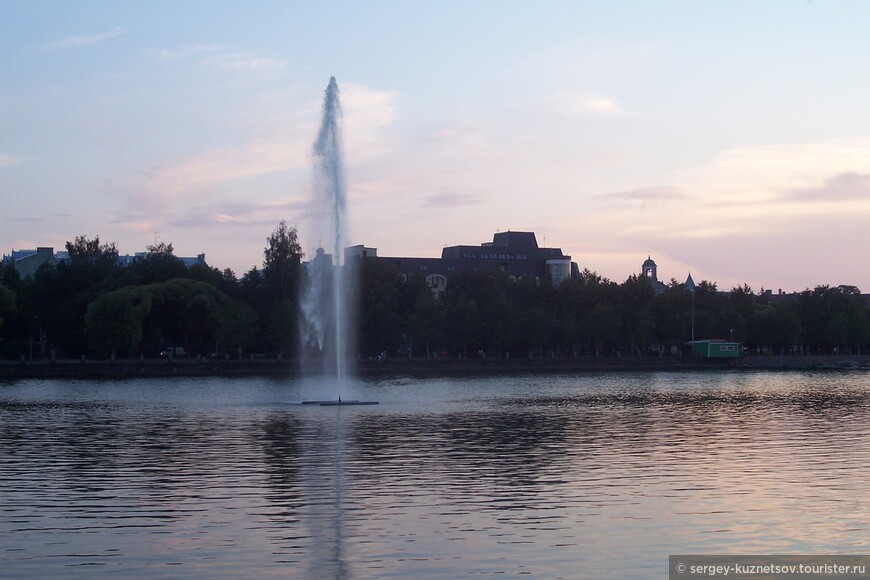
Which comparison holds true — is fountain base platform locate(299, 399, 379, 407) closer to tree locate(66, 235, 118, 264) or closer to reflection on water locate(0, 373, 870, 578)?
reflection on water locate(0, 373, 870, 578)

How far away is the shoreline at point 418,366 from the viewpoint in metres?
91.6

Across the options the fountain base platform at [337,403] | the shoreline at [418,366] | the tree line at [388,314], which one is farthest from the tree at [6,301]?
the fountain base platform at [337,403]

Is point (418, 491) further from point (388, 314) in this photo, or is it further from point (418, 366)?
point (388, 314)

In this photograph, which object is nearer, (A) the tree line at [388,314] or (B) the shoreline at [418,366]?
(B) the shoreline at [418,366]

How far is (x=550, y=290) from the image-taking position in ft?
428

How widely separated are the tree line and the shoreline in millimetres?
3079

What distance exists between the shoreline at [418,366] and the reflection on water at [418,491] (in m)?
45.2

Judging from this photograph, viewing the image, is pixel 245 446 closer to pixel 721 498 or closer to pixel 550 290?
pixel 721 498

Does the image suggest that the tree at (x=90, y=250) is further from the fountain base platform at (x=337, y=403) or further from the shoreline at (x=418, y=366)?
the fountain base platform at (x=337, y=403)

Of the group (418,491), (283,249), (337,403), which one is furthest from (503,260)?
(418,491)

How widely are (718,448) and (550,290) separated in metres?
97.4

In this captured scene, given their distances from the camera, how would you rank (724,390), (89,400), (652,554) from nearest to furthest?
(652,554) → (89,400) → (724,390)

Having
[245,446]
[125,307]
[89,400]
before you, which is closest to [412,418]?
[245,446]

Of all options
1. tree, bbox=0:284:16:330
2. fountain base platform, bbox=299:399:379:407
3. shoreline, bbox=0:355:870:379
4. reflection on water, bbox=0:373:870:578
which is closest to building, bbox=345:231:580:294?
shoreline, bbox=0:355:870:379
